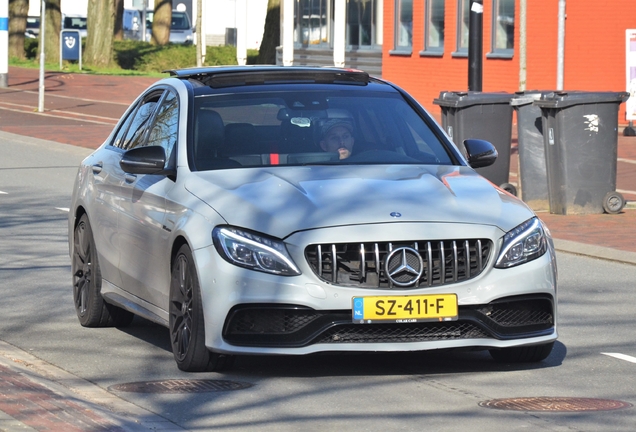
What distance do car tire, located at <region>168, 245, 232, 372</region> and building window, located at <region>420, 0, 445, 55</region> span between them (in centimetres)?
2705

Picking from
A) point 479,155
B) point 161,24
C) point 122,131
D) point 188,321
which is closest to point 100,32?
point 161,24

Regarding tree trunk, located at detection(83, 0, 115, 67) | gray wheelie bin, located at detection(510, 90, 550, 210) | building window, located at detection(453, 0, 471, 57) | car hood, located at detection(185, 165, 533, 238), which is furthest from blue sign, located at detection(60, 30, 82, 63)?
car hood, located at detection(185, 165, 533, 238)

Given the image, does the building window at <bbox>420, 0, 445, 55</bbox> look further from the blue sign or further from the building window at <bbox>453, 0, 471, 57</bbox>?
the blue sign

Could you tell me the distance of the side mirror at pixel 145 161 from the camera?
7.46 m

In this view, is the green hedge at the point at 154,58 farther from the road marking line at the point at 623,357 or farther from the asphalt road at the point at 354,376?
the road marking line at the point at 623,357

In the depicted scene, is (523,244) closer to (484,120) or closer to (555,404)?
(555,404)

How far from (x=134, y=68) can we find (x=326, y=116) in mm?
46029

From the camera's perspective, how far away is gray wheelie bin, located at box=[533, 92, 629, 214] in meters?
14.5

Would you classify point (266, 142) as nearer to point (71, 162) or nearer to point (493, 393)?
point (493, 393)

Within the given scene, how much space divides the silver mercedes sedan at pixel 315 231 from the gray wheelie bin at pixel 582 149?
666cm

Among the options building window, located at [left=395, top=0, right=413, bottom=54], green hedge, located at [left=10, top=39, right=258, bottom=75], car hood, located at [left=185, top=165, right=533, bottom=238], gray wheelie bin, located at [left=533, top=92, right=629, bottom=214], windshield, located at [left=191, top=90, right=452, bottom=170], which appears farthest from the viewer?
green hedge, located at [left=10, top=39, right=258, bottom=75]

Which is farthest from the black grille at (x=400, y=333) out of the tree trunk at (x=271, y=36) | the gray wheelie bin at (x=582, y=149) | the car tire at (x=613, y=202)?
the tree trunk at (x=271, y=36)

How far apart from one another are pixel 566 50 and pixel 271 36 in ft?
72.5

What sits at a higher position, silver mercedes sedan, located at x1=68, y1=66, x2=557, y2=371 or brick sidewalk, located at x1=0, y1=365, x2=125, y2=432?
silver mercedes sedan, located at x1=68, y1=66, x2=557, y2=371
